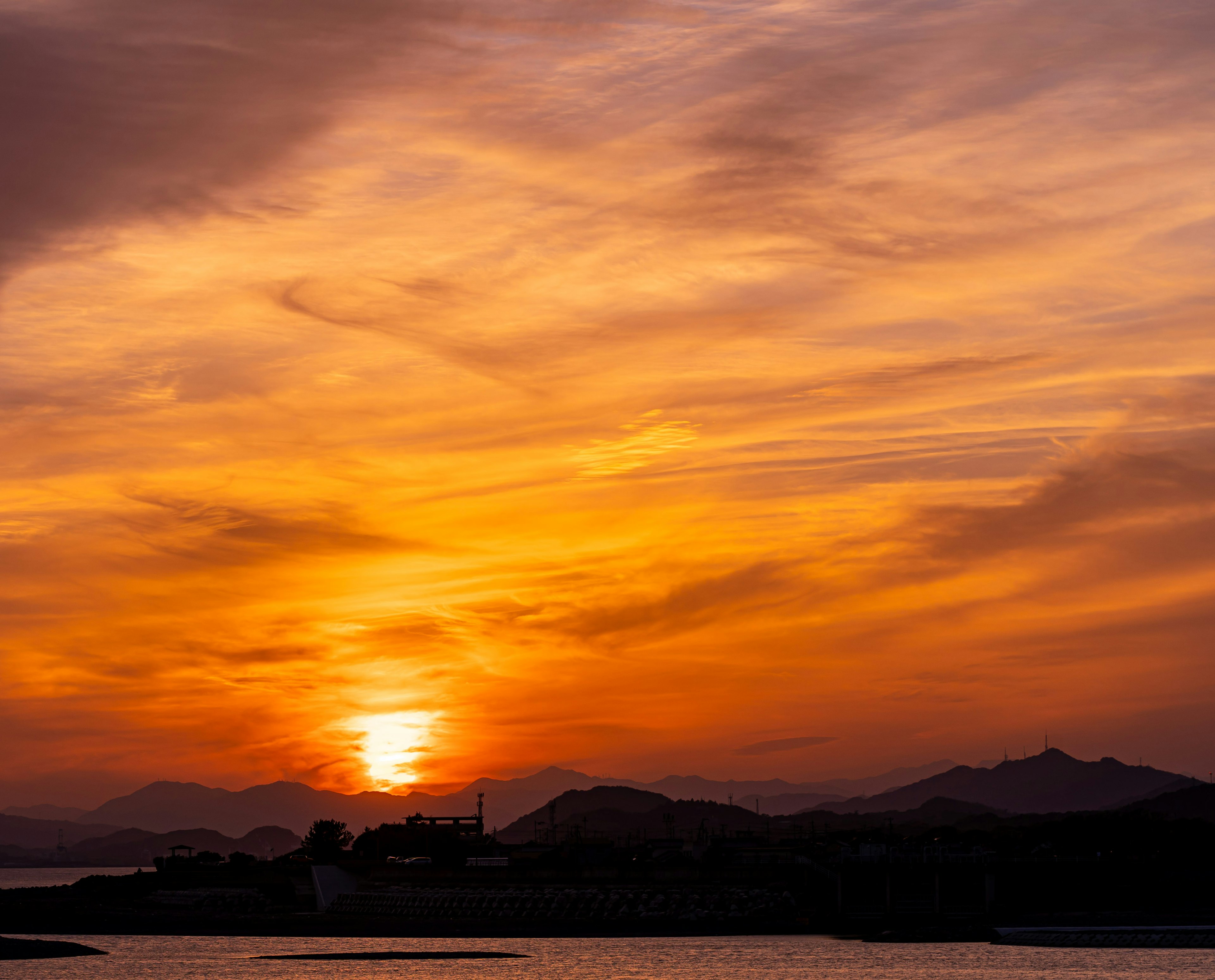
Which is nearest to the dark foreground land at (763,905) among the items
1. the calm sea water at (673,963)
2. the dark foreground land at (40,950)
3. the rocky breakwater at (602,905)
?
the rocky breakwater at (602,905)

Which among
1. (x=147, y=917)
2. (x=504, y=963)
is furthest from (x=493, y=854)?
(x=504, y=963)

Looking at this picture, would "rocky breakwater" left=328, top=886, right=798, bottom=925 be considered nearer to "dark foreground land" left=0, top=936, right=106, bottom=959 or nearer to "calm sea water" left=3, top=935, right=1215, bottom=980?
"calm sea water" left=3, top=935, right=1215, bottom=980

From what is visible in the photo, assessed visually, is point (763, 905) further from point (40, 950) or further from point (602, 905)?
point (40, 950)

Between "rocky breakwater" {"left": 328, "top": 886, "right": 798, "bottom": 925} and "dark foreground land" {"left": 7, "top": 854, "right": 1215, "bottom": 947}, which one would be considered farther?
"rocky breakwater" {"left": 328, "top": 886, "right": 798, "bottom": 925}

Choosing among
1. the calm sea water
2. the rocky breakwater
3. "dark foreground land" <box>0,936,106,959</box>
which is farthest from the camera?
the rocky breakwater

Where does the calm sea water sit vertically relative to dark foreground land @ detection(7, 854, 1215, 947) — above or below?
below

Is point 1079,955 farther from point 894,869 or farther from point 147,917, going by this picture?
point 147,917

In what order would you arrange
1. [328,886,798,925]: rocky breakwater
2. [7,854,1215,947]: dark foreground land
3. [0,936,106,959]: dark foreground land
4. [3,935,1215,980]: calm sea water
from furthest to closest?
[328,886,798,925]: rocky breakwater
[7,854,1215,947]: dark foreground land
[0,936,106,959]: dark foreground land
[3,935,1215,980]: calm sea water

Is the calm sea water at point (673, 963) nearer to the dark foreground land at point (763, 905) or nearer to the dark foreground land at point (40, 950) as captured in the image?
the dark foreground land at point (40, 950)

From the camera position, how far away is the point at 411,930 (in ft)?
490

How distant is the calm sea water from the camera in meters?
111

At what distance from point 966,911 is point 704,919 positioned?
95.4 feet

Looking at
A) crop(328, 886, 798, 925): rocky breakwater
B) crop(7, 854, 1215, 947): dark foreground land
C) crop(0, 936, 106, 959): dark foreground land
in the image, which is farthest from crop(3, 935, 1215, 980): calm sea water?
crop(328, 886, 798, 925): rocky breakwater

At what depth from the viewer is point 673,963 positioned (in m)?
120
